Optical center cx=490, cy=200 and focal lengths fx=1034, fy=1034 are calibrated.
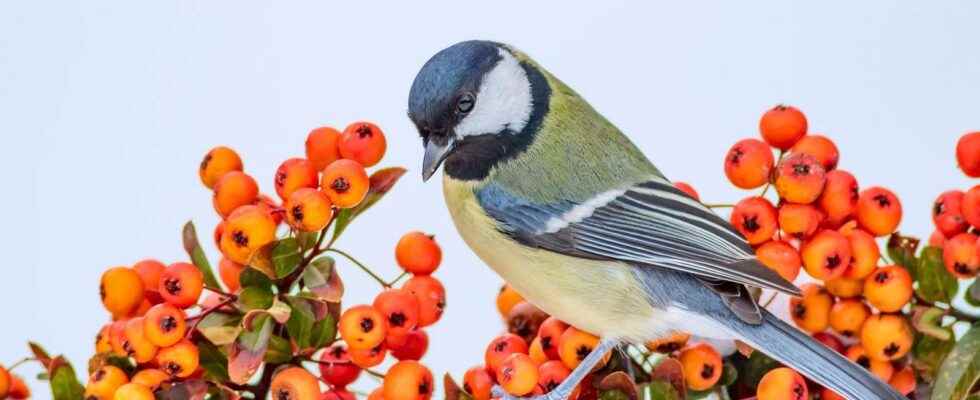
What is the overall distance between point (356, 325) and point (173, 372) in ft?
0.51

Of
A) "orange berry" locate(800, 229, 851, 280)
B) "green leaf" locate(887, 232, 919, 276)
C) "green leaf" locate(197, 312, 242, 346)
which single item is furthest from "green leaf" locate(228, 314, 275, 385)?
"green leaf" locate(887, 232, 919, 276)

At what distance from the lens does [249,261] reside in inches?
33.9

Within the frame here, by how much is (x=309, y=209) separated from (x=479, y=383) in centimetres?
23

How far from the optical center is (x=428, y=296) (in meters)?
0.98

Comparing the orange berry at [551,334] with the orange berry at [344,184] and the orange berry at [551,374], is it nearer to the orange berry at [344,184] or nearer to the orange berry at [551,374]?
the orange berry at [551,374]

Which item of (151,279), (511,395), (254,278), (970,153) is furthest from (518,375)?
(970,153)

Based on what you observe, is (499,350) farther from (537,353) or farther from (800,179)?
(800,179)

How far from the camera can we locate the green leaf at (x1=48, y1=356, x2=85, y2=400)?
94 cm

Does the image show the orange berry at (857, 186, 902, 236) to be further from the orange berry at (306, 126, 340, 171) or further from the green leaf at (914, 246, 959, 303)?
the orange berry at (306, 126, 340, 171)

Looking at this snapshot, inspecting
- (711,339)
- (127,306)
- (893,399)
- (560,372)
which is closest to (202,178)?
(127,306)

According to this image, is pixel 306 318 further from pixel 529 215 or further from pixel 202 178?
pixel 529 215

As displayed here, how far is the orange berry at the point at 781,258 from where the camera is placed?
967mm

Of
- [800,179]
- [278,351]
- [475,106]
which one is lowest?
[278,351]

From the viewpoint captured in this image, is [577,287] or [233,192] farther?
[577,287]
